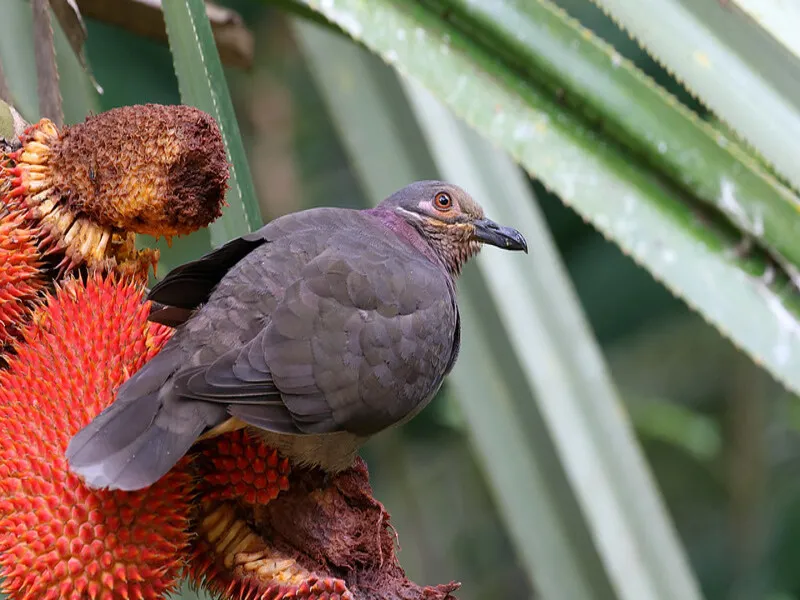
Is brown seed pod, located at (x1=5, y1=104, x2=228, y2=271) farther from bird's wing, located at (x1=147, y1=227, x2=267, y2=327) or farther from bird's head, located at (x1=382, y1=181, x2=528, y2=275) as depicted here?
bird's head, located at (x1=382, y1=181, x2=528, y2=275)

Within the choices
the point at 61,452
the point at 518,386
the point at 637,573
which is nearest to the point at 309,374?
the point at 61,452

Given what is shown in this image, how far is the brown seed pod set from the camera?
3.59ft

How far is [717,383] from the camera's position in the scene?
495 cm

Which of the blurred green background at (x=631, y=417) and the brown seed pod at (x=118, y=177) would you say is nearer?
the brown seed pod at (x=118, y=177)

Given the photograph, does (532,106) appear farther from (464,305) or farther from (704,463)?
(704,463)

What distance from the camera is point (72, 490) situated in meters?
1.03

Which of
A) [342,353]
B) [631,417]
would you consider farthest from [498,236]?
[631,417]

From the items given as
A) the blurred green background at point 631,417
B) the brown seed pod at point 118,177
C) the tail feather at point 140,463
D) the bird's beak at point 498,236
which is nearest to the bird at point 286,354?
the tail feather at point 140,463

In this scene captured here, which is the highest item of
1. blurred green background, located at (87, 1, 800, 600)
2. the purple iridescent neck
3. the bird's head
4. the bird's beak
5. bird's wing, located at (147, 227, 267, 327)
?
the bird's beak

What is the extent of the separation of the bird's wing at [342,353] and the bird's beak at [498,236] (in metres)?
0.33

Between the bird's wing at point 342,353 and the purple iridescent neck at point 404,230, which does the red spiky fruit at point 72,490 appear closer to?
the bird's wing at point 342,353

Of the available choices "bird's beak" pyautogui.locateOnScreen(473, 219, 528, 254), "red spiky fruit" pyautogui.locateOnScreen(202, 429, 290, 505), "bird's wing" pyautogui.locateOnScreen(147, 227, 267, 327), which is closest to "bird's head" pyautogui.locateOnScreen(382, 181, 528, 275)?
"bird's beak" pyautogui.locateOnScreen(473, 219, 528, 254)

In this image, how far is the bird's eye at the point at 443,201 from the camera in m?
1.87

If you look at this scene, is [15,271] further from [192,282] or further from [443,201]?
[443,201]
